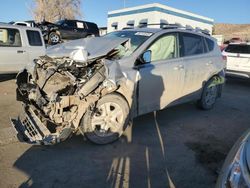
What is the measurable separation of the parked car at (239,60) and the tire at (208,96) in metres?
3.46

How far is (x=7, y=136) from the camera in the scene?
14.7 feet

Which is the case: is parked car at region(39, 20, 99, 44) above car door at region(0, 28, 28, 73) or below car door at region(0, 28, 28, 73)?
above

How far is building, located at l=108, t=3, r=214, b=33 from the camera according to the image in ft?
94.9

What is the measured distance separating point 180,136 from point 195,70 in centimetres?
156

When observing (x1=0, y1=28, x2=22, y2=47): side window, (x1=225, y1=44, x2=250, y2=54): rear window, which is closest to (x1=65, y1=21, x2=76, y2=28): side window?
(x1=0, y1=28, x2=22, y2=47): side window

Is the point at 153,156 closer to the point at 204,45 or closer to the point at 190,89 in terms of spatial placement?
the point at 190,89

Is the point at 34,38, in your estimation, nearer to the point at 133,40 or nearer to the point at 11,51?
the point at 11,51

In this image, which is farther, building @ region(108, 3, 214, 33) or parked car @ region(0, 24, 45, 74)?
building @ region(108, 3, 214, 33)

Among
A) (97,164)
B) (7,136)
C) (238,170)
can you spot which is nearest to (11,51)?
(7,136)

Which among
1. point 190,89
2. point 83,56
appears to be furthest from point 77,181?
point 190,89

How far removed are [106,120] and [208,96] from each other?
3111 millimetres

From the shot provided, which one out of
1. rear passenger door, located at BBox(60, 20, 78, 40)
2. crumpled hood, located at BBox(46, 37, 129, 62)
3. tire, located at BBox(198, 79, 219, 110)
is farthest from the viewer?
rear passenger door, located at BBox(60, 20, 78, 40)

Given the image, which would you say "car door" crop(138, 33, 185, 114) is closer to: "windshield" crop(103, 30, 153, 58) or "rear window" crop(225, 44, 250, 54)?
"windshield" crop(103, 30, 153, 58)

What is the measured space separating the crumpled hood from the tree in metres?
39.6
